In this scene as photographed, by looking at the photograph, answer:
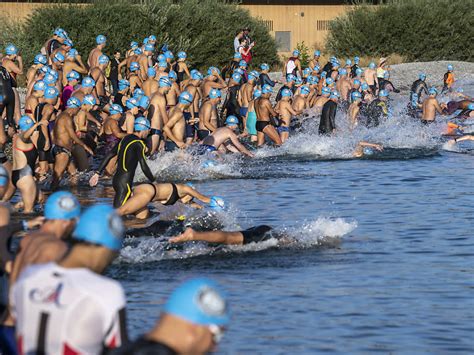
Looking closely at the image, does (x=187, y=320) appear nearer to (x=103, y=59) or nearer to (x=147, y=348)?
(x=147, y=348)

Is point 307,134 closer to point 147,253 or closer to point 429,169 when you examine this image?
point 429,169

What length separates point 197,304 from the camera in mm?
3936

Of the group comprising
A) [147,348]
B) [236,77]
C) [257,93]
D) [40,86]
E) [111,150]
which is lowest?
[111,150]

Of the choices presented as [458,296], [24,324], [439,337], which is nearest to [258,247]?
[458,296]

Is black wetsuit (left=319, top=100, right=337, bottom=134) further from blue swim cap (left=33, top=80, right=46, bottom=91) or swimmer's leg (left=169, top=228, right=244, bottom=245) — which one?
swimmer's leg (left=169, top=228, right=244, bottom=245)

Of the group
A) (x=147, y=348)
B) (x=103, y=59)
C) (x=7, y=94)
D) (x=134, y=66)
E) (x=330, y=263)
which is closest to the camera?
(x=147, y=348)

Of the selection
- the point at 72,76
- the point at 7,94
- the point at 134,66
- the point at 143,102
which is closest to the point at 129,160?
the point at 143,102

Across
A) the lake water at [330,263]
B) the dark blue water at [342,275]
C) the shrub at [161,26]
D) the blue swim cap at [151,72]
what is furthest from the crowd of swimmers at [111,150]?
the shrub at [161,26]

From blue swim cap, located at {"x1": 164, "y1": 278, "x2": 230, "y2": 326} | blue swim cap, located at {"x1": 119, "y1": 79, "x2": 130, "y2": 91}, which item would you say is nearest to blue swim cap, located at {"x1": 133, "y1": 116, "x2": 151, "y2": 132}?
blue swim cap, located at {"x1": 119, "y1": 79, "x2": 130, "y2": 91}

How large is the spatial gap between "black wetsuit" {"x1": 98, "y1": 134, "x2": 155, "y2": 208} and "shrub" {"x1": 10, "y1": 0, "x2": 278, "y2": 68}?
660 inches

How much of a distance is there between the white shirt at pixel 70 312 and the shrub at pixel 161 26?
25.2 meters

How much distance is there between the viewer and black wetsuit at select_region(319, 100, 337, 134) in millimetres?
22125

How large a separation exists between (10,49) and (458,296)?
1150 centimetres

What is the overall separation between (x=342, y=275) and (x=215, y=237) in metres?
1.38
